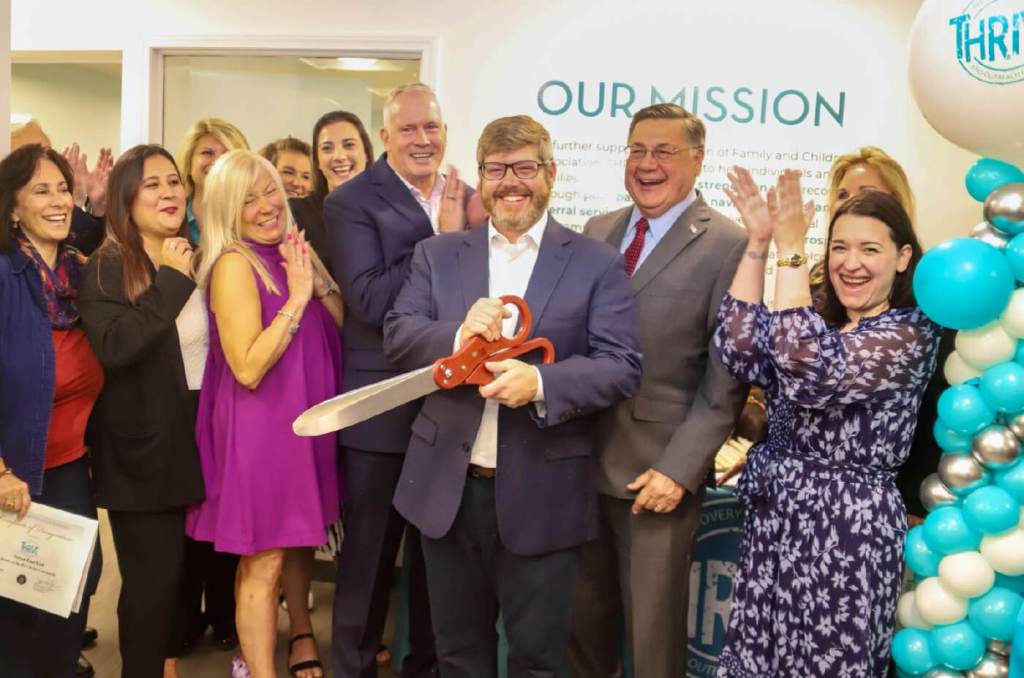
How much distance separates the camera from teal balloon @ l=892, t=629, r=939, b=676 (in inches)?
80.2

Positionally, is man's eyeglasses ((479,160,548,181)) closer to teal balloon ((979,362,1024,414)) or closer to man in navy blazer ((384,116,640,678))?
man in navy blazer ((384,116,640,678))

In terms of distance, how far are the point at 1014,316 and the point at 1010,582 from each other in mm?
584

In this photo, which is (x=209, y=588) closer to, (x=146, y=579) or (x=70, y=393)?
(x=146, y=579)

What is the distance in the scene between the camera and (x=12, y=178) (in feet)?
7.89

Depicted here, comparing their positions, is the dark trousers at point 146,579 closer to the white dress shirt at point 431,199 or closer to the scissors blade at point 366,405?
the scissors blade at point 366,405

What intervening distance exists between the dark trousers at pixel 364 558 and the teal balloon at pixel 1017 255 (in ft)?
5.31

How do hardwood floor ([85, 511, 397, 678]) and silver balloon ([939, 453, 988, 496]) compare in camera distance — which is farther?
hardwood floor ([85, 511, 397, 678])

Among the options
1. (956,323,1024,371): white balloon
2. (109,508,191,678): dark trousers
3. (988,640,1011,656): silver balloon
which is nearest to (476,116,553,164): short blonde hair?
(956,323,1024,371): white balloon

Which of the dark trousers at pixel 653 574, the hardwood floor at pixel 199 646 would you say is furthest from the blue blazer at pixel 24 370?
the dark trousers at pixel 653 574

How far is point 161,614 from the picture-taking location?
8.40 feet

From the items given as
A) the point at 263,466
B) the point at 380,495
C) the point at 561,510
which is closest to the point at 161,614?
the point at 263,466

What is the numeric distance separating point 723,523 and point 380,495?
3.45 ft

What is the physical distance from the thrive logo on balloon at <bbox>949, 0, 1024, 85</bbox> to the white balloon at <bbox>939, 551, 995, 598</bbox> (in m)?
0.99

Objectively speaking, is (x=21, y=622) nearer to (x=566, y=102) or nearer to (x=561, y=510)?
(x=561, y=510)
